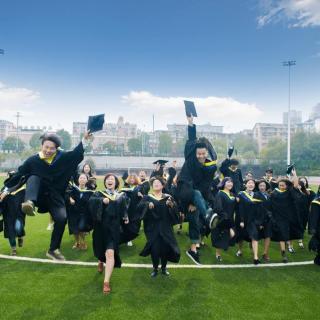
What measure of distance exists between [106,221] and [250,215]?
11.6ft

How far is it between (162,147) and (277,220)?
322 ft

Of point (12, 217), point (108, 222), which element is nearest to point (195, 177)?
point (108, 222)

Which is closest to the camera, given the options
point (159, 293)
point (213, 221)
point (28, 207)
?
point (28, 207)

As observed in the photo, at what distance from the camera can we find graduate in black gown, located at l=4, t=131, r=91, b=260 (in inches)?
221

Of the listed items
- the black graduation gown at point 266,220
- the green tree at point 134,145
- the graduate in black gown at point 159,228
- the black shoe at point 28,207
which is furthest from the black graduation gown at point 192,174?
the green tree at point 134,145

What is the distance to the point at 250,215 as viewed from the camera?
773cm

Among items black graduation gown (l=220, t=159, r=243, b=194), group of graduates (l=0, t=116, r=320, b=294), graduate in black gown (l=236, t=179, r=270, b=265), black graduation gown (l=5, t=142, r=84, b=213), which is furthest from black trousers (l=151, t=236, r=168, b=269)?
black graduation gown (l=220, t=159, r=243, b=194)

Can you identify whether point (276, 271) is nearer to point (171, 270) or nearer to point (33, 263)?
point (171, 270)

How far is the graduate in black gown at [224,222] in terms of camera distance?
24.3 feet

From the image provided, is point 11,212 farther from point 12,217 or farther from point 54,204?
point 54,204

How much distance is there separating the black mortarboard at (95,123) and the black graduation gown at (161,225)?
5.68 ft

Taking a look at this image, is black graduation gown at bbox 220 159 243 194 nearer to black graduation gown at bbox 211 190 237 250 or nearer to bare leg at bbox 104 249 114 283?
black graduation gown at bbox 211 190 237 250

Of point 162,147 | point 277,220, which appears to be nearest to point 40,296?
point 277,220

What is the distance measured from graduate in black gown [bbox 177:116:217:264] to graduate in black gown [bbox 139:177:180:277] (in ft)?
1.53
